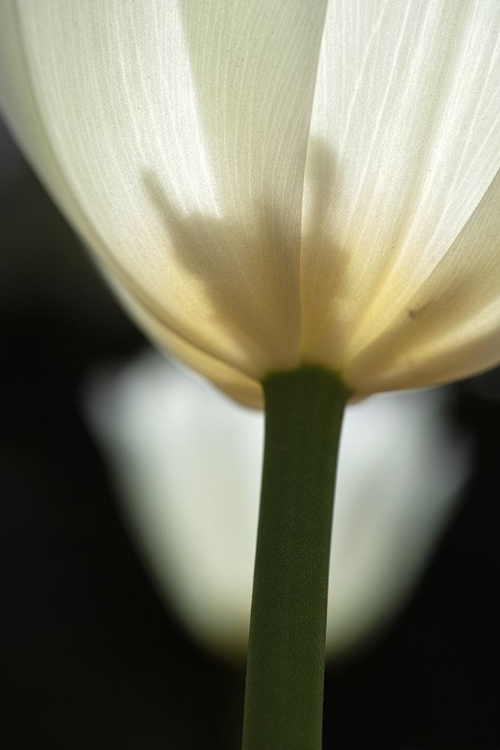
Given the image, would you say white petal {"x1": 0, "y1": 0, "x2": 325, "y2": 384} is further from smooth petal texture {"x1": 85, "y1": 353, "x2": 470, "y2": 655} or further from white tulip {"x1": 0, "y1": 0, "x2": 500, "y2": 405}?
smooth petal texture {"x1": 85, "y1": 353, "x2": 470, "y2": 655}

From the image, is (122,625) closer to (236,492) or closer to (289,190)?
(236,492)

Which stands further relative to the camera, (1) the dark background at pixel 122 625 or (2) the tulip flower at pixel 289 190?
(1) the dark background at pixel 122 625

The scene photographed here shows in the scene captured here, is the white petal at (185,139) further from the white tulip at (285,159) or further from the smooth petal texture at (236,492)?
the smooth petal texture at (236,492)

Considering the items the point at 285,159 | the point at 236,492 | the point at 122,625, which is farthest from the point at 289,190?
the point at 122,625

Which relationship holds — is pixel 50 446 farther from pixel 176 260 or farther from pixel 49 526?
pixel 176 260

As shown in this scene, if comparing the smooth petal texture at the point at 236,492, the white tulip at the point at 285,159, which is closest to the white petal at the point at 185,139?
the white tulip at the point at 285,159

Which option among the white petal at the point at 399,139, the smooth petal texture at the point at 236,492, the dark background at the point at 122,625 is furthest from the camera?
the dark background at the point at 122,625

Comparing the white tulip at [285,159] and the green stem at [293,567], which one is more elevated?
the white tulip at [285,159]
